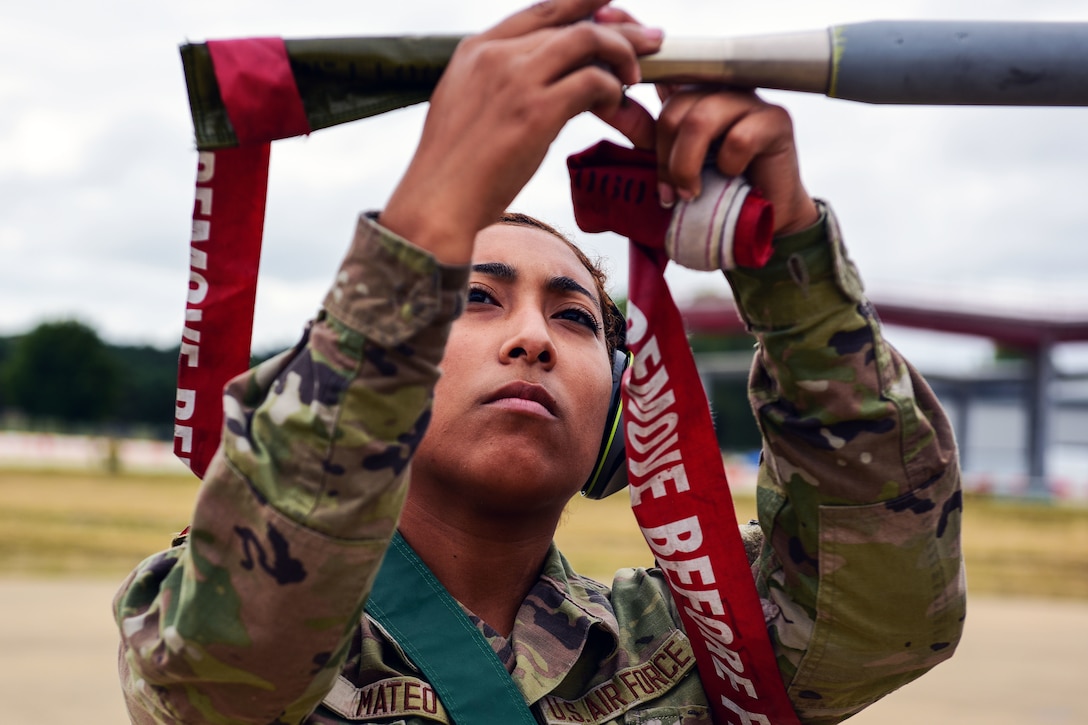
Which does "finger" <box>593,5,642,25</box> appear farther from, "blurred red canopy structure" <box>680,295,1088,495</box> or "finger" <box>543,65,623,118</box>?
"blurred red canopy structure" <box>680,295,1088,495</box>

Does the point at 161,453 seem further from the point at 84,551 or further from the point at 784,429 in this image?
the point at 784,429

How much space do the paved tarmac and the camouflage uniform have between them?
551 cm

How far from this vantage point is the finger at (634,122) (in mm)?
1529

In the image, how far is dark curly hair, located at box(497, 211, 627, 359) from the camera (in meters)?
2.55

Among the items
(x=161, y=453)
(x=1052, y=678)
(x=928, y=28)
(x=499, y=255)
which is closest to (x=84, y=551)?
(x=1052, y=678)

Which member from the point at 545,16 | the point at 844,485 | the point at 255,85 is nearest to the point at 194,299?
the point at 255,85

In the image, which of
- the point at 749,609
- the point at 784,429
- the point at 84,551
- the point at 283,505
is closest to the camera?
the point at 283,505

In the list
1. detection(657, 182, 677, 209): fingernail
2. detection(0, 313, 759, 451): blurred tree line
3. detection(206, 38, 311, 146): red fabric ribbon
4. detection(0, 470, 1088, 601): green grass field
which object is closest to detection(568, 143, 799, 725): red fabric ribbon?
detection(657, 182, 677, 209): fingernail

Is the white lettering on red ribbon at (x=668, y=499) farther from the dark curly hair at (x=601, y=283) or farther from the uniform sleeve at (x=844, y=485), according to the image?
the dark curly hair at (x=601, y=283)

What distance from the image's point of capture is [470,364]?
2.12 meters

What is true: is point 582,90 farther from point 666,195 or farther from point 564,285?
point 564,285

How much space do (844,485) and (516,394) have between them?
62 centimetres

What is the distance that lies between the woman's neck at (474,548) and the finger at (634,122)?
2.97ft

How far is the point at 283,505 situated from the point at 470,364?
734 millimetres
